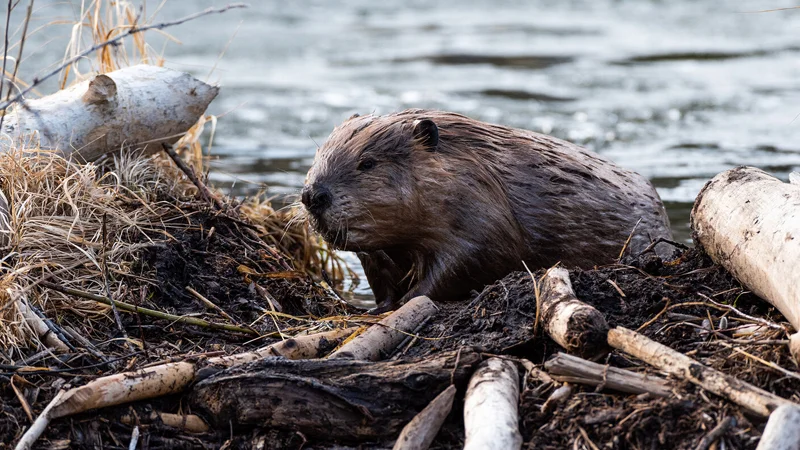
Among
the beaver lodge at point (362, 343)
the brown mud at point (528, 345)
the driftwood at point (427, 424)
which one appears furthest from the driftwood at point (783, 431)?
the driftwood at point (427, 424)

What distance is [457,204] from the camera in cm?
416

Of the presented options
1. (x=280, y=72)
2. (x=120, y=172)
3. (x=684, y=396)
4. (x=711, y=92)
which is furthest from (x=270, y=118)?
(x=684, y=396)

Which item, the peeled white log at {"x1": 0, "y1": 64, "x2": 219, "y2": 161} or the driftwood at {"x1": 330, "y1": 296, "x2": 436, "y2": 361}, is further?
the peeled white log at {"x1": 0, "y1": 64, "x2": 219, "y2": 161}

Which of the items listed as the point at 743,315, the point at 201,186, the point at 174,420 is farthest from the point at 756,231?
the point at 201,186

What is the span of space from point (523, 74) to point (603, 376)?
953 centimetres

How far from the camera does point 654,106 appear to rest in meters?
10.1

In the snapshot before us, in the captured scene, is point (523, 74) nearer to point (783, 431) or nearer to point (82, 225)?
point (82, 225)

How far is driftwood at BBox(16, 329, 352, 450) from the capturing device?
278cm

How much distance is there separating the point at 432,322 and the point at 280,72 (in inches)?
357

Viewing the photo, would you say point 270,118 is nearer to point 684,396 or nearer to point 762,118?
point 762,118

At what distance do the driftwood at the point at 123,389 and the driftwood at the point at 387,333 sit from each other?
29cm

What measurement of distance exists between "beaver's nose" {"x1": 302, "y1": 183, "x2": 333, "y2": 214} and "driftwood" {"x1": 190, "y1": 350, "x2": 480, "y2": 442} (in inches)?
46.7

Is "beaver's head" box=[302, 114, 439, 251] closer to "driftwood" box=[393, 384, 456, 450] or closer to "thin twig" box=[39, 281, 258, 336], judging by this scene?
"thin twig" box=[39, 281, 258, 336]

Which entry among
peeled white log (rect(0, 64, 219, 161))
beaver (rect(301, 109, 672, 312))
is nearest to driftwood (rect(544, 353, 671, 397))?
beaver (rect(301, 109, 672, 312))
